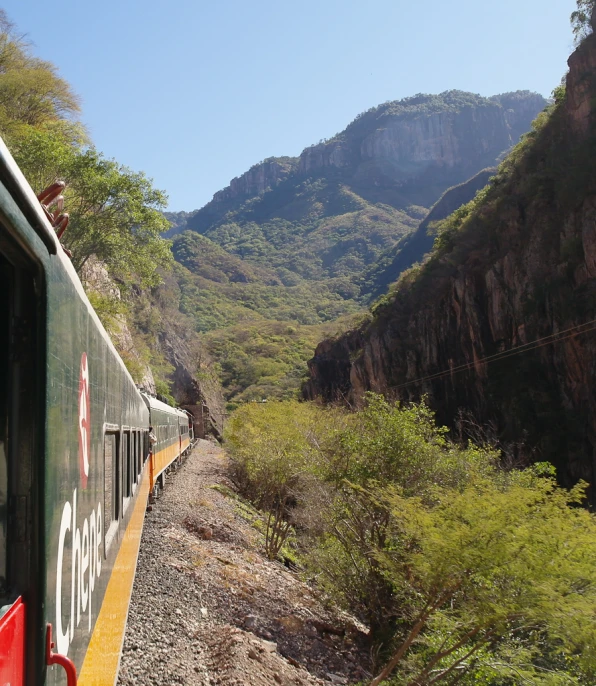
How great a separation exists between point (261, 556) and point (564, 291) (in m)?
17.3

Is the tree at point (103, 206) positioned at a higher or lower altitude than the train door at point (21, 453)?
higher

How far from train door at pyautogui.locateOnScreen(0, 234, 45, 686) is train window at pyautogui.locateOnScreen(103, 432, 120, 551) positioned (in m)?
1.61

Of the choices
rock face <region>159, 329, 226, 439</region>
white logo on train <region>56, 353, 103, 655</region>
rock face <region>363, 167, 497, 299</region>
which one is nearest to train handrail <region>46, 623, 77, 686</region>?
white logo on train <region>56, 353, 103, 655</region>

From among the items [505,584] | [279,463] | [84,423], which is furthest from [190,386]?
[84,423]

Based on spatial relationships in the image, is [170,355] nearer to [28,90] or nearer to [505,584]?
[28,90]

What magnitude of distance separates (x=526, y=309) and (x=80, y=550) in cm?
2801

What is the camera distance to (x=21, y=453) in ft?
5.30

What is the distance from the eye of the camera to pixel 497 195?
35719 mm

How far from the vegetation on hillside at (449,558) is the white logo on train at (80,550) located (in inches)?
245

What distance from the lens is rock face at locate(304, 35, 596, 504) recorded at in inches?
977

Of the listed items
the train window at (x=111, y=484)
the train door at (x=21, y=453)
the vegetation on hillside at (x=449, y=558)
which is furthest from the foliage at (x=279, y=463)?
the train door at (x=21, y=453)

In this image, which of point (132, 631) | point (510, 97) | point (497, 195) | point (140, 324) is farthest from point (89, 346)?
point (510, 97)

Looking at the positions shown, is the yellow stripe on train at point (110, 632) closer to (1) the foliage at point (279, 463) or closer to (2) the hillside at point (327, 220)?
(1) the foliage at point (279, 463)

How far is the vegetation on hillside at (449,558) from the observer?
7660 mm
